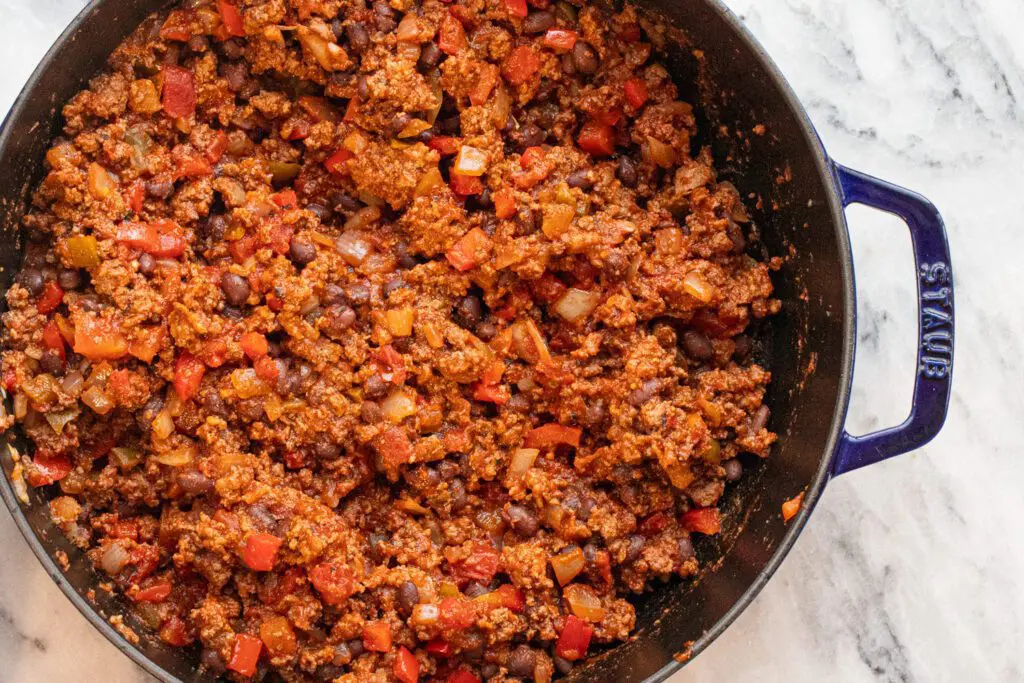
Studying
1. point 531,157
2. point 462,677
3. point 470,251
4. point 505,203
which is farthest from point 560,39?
point 462,677

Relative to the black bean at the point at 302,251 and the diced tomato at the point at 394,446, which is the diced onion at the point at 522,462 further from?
the black bean at the point at 302,251

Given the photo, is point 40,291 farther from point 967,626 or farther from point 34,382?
point 967,626

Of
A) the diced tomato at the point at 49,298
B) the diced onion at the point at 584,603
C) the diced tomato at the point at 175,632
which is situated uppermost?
the diced tomato at the point at 49,298

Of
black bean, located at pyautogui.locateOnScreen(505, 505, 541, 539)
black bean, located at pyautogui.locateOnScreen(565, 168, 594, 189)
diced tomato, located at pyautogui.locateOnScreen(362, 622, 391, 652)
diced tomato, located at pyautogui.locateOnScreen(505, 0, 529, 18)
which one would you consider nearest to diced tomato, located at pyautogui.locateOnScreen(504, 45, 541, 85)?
diced tomato, located at pyautogui.locateOnScreen(505, 0, 529, 18)

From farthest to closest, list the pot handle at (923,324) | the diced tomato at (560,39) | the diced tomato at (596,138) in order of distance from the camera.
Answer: the diced tomato at (596,138) < the diced tomato at (560,39) < the pot handle at (923,324)

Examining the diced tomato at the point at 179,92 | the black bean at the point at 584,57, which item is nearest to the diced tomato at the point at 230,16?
the diced tomato at the point at 179,92

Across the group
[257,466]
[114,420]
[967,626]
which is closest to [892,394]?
[967,626]
